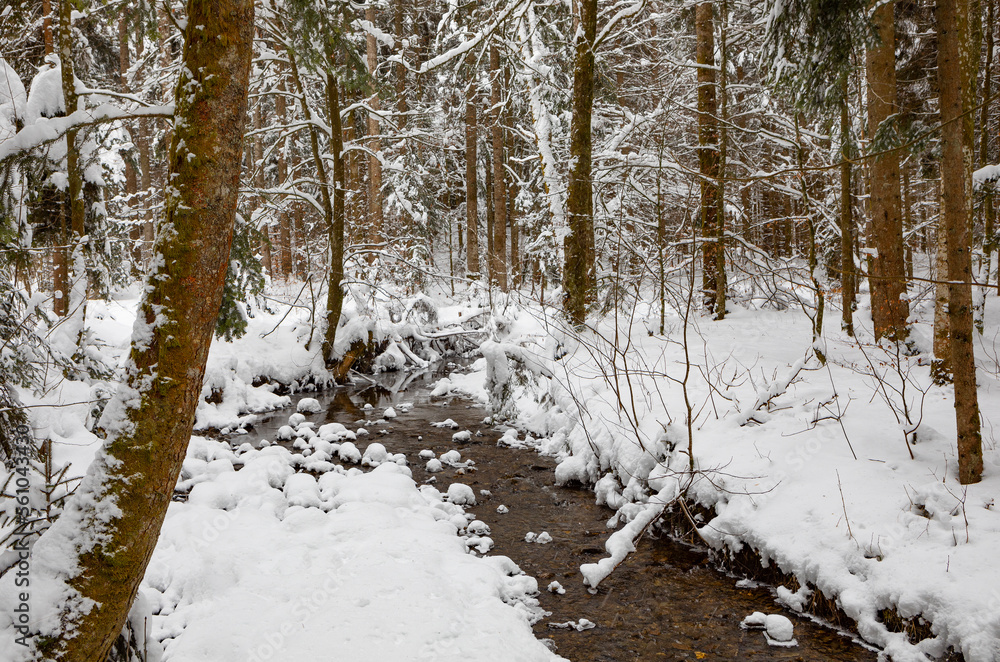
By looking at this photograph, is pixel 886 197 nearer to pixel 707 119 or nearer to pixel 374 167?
pixel 707 119

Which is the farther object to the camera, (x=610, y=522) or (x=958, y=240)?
(x=610, y=522)

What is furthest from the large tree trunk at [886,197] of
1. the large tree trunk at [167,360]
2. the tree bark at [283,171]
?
the tree bark at [283,171]

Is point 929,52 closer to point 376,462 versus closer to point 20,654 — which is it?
point 376,462

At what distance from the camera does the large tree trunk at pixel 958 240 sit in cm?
390

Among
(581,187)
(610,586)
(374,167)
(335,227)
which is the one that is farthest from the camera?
(374,167)

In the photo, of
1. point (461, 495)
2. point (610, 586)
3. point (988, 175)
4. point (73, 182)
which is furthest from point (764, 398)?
point (73, 182)

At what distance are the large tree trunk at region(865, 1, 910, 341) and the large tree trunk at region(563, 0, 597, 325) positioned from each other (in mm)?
3867

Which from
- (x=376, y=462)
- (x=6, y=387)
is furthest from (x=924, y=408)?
(x=6, y=387)

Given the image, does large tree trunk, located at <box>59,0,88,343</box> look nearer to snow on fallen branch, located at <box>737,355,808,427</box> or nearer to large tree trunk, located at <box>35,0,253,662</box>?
large tree trunk, located at <box>35,0,253,662</box>

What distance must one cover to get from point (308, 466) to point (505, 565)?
3323mm

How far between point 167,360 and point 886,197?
343 inches

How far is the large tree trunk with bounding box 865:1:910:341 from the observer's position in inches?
293

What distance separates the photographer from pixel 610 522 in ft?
17.7

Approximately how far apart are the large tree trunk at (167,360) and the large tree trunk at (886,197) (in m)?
7.62
